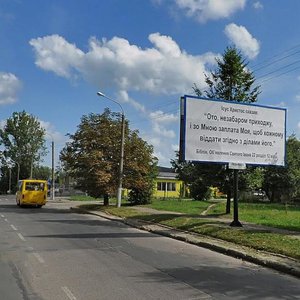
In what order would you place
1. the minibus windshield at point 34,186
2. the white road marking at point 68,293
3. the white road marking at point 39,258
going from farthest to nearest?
the minibus windshield at point 34,186
the white road marking at point 39,258
the white road marking at point 68,293

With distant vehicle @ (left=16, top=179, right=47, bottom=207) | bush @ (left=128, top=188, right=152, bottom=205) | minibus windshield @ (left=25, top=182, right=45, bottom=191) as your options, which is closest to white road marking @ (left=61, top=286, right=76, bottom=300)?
bush @ (left=128, top=188, right=152, bottom=205)

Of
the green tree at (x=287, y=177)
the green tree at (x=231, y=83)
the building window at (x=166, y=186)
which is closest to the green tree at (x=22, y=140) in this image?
the building window at (x=166, y=186)

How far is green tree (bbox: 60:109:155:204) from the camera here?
107ft

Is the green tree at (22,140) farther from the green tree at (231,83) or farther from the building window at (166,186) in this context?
the green tree at (231,83)

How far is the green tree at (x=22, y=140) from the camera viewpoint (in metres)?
101

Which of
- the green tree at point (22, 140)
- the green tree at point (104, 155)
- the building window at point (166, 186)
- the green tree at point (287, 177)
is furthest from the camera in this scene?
the green tree at point (22, 140)

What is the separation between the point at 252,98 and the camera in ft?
78.3

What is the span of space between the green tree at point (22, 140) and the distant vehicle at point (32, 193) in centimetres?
6499

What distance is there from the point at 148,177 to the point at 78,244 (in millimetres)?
23585

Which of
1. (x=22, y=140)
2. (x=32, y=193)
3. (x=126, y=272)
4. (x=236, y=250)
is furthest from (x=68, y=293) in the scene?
(x=22, y=140)

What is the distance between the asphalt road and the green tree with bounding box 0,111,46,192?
88.9 m

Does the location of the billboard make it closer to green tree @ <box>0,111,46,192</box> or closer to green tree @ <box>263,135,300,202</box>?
green tree @ <box>263,135,300,202</box>

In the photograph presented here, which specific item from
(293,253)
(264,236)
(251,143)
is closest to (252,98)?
(251,143)

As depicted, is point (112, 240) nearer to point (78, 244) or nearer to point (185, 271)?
point (78, 244)
